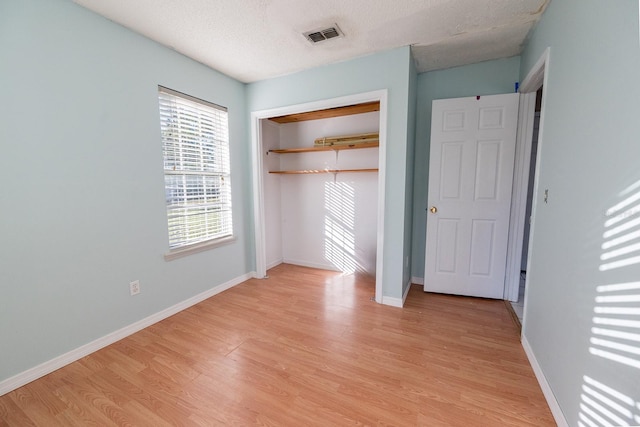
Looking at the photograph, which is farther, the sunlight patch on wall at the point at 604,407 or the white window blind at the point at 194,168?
the white window blind at the point at 194,168

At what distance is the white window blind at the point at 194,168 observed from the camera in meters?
2.46

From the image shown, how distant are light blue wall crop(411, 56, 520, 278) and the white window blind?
7.75 feet

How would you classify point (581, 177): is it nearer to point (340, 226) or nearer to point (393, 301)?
point (393, 301)

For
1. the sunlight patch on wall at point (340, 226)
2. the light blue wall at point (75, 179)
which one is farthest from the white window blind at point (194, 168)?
the sunlight patch on wall at point (340, 226)

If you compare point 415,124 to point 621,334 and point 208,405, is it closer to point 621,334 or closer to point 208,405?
point 621,334

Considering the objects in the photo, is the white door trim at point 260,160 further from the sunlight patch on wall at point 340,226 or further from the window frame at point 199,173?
the sunlight patch on wall at point 340,226

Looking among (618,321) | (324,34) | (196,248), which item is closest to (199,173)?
(196,248)

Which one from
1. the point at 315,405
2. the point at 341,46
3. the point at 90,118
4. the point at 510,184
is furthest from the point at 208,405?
the point at 510,184

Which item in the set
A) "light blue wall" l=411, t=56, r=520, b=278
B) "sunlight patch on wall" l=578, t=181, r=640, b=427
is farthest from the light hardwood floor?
"light blue wall" l=411, t=56, r=520, b=278

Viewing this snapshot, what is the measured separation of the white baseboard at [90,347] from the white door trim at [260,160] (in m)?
0.84

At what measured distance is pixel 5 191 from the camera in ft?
4.99

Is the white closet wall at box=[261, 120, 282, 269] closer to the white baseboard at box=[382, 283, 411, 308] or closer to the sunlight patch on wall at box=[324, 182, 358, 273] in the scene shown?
the sunlight patch on wall at box=[324, 182, 358, 273]

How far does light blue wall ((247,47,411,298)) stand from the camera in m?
2.43

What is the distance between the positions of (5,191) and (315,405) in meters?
2.26
